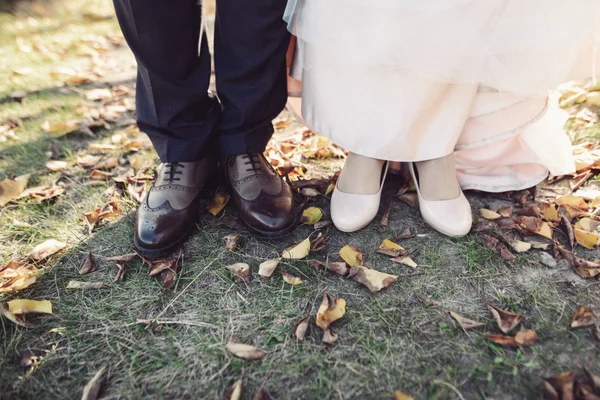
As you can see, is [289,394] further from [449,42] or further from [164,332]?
[449,42]

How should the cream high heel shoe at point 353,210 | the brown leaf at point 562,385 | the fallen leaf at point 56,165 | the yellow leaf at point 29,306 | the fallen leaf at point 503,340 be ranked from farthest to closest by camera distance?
the fallen leaf at point 56,165, the cream high heel shoe at point 353,210, the yellow leaf at point 29,306, the fallen leaf at point 503,340, the brown leaf at point 562,385

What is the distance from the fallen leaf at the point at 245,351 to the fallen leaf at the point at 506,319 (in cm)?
55

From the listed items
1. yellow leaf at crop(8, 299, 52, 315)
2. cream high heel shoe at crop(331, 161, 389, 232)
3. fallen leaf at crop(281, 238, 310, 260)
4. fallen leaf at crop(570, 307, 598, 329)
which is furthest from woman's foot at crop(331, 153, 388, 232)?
yellow leaf at crop(8, 299, 52, 315)

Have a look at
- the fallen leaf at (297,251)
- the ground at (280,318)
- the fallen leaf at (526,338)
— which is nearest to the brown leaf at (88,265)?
the ground at (280,318)

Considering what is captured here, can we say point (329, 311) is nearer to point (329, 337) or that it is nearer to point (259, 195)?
point (329, 337)

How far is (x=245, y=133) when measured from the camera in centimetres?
129

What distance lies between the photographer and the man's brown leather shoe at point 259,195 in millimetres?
1254

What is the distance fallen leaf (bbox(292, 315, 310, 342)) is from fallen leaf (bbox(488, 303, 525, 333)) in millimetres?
444

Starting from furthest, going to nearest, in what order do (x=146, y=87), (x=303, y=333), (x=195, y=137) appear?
1. (x=195, y=137)
2. (x=146, y=87)
3. (x=303, y=333)

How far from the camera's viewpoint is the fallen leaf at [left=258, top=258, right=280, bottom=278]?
1.16 meters

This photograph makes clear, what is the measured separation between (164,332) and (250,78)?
69 cm

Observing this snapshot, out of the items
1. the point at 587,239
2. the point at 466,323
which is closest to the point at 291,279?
the point at 466,323

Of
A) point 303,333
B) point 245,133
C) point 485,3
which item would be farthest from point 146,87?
point 485,3

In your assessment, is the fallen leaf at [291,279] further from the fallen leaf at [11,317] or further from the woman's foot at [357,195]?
the fallen leaf at [11,317]
